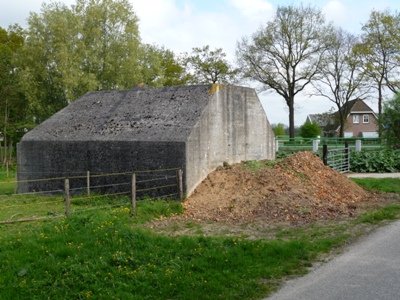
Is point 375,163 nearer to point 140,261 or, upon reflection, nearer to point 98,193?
point 98,193

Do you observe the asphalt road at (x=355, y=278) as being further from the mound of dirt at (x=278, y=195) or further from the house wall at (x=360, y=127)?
the house wall at (x=360, y=127)

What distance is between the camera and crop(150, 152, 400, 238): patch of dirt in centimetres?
1183

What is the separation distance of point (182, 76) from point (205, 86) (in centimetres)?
3873

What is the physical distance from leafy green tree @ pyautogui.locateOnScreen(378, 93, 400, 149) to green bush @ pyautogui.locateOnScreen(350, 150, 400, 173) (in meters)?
0.79

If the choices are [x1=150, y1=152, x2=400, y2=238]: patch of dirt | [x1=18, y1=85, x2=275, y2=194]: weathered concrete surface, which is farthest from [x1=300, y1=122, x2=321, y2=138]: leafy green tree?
[x1=150, y1=152, x2=400, y2=238]: patch of dirt

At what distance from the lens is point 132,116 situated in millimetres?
16500

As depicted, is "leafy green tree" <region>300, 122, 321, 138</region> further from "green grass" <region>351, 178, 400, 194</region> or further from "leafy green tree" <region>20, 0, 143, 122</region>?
"green grass" <region>351, 178, 400, 194</region>

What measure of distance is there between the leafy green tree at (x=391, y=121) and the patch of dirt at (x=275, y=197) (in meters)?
10.6

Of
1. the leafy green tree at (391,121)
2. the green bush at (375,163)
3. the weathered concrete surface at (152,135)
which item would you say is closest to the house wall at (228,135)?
the weathered concrete surface at (152,135)

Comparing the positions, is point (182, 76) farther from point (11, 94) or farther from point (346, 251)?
point (346, 251)

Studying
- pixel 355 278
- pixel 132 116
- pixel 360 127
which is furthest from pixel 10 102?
pixel 360 127

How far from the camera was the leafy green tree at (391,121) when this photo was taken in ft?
83.7

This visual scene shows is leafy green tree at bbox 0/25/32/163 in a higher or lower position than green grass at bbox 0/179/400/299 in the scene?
higher

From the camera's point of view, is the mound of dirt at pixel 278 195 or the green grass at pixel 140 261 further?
the mound of dirt at pixel 278 195
